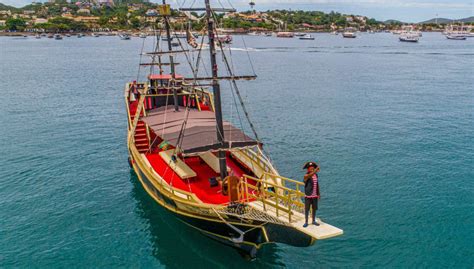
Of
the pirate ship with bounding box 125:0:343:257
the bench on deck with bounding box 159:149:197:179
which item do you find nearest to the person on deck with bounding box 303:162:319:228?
the pirate ship with bounding box 125:0:343:257

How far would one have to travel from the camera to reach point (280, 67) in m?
106

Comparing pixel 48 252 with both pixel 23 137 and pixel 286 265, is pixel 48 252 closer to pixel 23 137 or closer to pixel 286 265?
pixel 286 265

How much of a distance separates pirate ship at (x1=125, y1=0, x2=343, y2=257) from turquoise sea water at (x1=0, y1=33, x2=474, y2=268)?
8.40 feet

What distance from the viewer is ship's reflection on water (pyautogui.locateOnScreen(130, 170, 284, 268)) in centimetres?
1939

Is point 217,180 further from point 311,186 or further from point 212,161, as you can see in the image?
point 311,186

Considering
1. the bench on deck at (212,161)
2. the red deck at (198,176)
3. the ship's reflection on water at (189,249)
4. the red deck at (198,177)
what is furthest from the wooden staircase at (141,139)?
the ship's reflection on water at (189,249)

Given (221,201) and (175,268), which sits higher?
(221,201)

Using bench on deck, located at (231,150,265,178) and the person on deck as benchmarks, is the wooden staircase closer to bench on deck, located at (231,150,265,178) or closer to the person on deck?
bench on deck, located at (231,150,265,178)

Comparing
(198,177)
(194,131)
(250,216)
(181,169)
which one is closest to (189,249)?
(198,177)

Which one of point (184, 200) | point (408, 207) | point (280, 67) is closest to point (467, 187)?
point (408, 207)

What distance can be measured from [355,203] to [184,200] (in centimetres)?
1312

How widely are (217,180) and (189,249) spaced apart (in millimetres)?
4284

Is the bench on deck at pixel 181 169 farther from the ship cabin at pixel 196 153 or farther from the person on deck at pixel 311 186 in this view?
the person on deck at pixel 311 186

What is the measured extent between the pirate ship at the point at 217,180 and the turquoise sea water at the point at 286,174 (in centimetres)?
256
